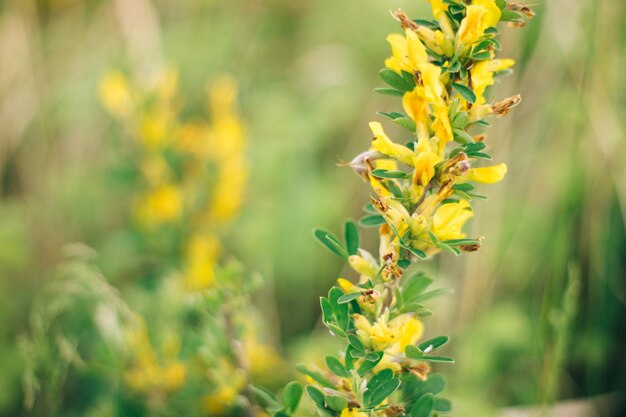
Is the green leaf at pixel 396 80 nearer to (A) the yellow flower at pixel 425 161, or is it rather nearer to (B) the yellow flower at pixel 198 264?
(A) the yellow flower at pixel 425 161

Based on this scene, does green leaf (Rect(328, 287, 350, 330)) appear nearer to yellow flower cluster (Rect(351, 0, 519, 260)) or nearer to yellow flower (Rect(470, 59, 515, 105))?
yellow flower cluster (Rect(351, 0, 519, 260))

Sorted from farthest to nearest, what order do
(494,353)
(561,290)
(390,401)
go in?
(494,353) → (561,290) → (390,401)

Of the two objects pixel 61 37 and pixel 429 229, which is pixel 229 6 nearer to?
pixel 61 37

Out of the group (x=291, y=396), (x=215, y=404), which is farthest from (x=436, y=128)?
(x=215, y=404)

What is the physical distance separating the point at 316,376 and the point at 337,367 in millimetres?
77

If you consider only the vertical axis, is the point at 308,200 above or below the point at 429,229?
below

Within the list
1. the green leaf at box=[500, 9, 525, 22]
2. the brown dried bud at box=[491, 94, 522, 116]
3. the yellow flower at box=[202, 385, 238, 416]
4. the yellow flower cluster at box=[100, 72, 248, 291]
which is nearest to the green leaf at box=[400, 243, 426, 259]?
the brown dried bud at box=[491, 94, 522, 116]

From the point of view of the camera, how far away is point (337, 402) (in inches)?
33.5

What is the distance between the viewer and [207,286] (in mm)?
1884

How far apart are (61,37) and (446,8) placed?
2.44 meters

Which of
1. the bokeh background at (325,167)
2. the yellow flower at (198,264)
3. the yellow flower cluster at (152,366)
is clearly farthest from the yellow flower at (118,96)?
the yellow flower cluster at (152,366)

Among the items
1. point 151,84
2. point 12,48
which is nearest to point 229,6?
point 12,48

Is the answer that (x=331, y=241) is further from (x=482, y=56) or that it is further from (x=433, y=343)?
(x=482, y=56)

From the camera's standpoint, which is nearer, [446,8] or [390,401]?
[446,8]
